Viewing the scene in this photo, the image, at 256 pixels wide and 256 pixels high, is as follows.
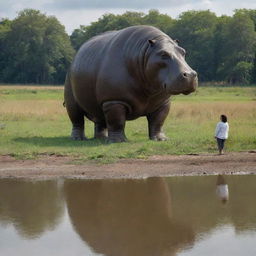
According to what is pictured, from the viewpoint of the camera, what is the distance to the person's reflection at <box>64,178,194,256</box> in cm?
611

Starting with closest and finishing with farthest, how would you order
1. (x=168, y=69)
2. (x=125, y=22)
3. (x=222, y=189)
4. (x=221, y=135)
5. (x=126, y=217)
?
(x=126, y=217) → (x=222, y=189) → (x=221, y=135) → (x=168, y=69) → (x=125, y=22)

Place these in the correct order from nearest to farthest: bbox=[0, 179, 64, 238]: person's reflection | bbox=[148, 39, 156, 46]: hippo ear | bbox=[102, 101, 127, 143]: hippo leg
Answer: bbox=[0, 179, 64, 238]: person's reflection < bbox=[148, 39, 156, 46]: hippo ear < bbox=[102, 101, 127, 143]: hippo leg

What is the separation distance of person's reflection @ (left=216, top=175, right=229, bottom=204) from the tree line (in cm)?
5469

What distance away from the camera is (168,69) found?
484 inches

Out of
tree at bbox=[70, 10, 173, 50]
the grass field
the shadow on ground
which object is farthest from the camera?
tree at bbox=[70, 10, 173, 50]

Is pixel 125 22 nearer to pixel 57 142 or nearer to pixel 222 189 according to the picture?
pixel 57 142

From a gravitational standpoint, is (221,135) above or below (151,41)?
below

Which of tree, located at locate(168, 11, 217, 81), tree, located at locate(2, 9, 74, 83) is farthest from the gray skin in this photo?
tree, located at locate(2, 9, 74, 83)

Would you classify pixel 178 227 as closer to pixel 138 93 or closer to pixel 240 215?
pixel 240 215

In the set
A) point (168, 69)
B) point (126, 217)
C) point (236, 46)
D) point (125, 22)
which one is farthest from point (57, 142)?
point (125, 22)

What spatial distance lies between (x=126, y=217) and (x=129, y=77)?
641 centimetres

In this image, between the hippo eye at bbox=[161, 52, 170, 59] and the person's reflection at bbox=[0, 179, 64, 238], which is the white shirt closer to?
the hippo eye at bbox=[161, 52, 170, 59]

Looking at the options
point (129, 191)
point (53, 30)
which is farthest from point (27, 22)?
point (129, 191)

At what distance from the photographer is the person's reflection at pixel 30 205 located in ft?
22.9
